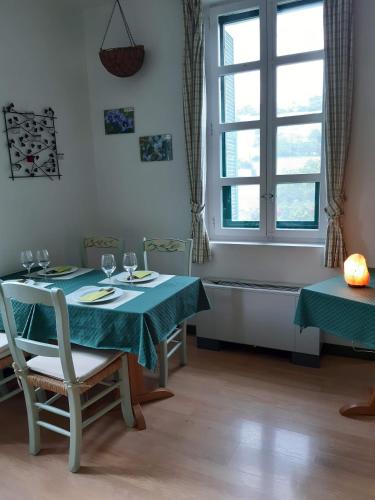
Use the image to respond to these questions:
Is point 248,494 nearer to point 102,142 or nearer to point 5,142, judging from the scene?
point 5,142

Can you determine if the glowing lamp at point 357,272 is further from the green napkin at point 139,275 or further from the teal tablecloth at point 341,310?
the green napkin at point 139,275

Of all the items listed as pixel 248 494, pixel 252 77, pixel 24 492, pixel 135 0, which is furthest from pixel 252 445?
pixel 135 0

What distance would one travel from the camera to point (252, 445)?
1921mm

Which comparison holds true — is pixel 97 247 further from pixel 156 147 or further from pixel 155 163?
pixel 156 147

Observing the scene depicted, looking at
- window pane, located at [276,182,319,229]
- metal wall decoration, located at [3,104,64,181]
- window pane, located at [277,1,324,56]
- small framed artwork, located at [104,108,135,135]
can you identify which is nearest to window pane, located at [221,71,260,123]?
window pane, located at [277,1,324,56]

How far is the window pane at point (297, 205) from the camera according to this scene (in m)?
2.74

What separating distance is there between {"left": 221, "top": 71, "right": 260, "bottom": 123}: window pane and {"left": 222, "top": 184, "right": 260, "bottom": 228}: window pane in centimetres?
53

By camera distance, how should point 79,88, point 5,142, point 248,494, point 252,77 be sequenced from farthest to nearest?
point 79,88 → point 252,77 → point 5,142 → point 248,494

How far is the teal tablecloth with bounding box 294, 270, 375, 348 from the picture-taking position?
5.87ft

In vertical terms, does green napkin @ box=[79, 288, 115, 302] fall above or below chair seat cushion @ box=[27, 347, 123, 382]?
above

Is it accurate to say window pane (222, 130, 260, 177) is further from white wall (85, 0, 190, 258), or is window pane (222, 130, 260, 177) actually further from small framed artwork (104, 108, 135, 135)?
small framed artwork (104, 108, 135, 135)

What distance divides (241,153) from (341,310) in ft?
4.97

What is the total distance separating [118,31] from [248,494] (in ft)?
11.0

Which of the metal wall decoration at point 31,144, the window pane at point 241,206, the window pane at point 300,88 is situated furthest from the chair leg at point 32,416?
the window pane at point 300,88
